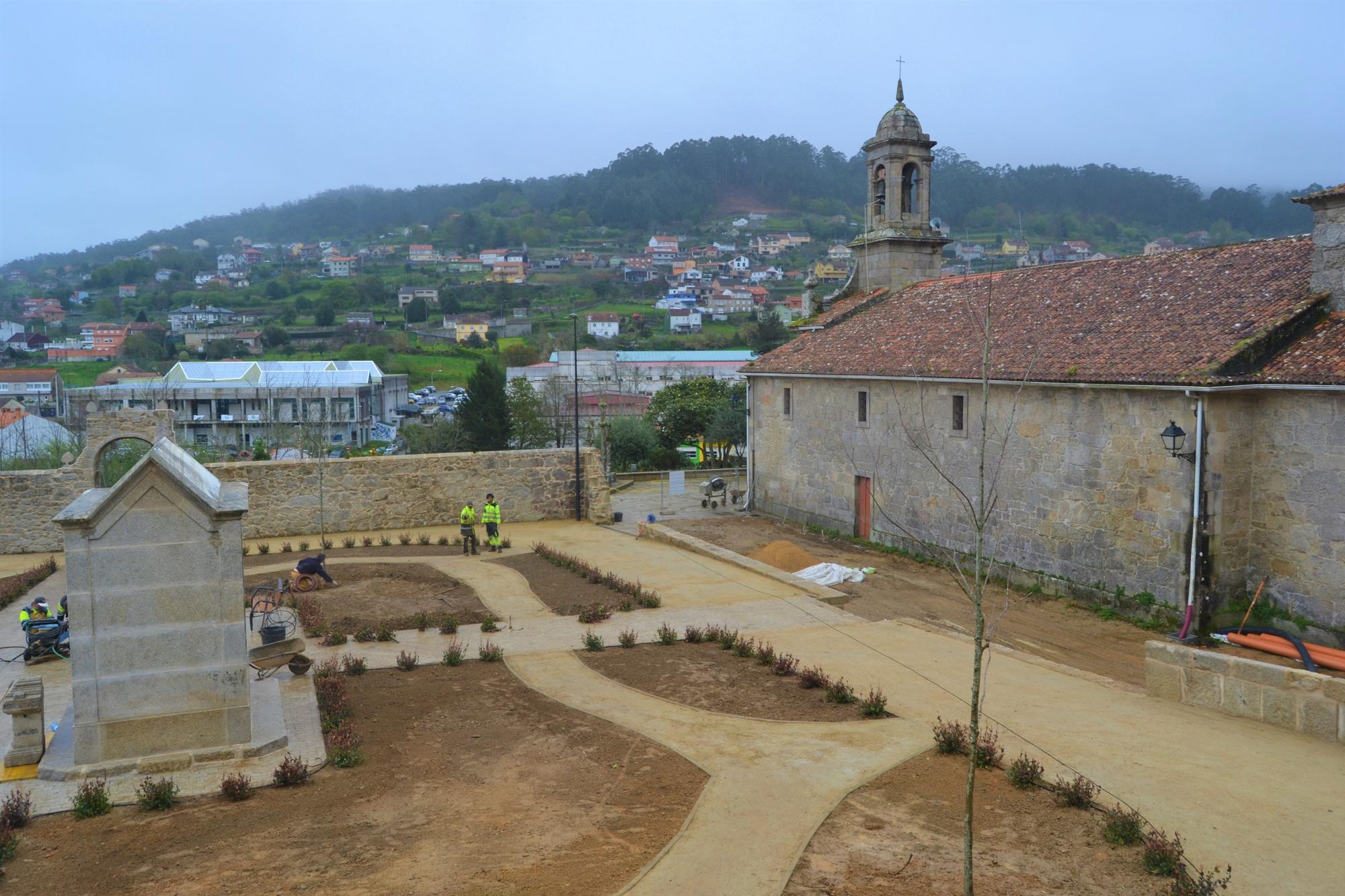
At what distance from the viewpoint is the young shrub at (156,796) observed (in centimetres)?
692

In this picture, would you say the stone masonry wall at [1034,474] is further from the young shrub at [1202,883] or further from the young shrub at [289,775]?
the young shrub at [289,775]

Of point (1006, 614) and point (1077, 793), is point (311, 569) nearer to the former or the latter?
point (1006, 614)

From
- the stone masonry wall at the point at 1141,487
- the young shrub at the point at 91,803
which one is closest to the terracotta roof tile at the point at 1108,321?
the stone masonry wall at the point at 1141,487

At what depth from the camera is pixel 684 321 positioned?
109 metres

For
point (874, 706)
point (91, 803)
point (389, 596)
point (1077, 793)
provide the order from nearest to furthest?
point (91, 803) → point (1077, 793) → point (874, 706) → point (389, 596)

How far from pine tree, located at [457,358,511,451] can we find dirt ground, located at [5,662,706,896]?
34.0m

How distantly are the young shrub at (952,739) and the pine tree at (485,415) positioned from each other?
35.3 meters

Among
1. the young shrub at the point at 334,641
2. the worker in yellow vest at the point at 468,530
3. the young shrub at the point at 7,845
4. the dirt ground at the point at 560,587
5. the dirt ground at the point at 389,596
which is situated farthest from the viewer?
the worker in yellow vest at the point at 468,530

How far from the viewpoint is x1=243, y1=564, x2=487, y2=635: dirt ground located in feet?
44.1

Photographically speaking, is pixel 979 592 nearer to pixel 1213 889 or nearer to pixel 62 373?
pixel 1213 889

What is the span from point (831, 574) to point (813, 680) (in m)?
8.02

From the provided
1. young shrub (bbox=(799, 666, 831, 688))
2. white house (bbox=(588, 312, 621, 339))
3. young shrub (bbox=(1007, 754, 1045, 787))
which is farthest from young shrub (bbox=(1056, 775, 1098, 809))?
white house (bbox=(588, 312, 621, 339))

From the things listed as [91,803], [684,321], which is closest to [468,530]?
[91,803]

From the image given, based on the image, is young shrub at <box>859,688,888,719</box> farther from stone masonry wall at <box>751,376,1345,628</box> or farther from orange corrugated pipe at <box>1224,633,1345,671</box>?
orange corrugated pipe at <box>1224,633,1345,671</box>
